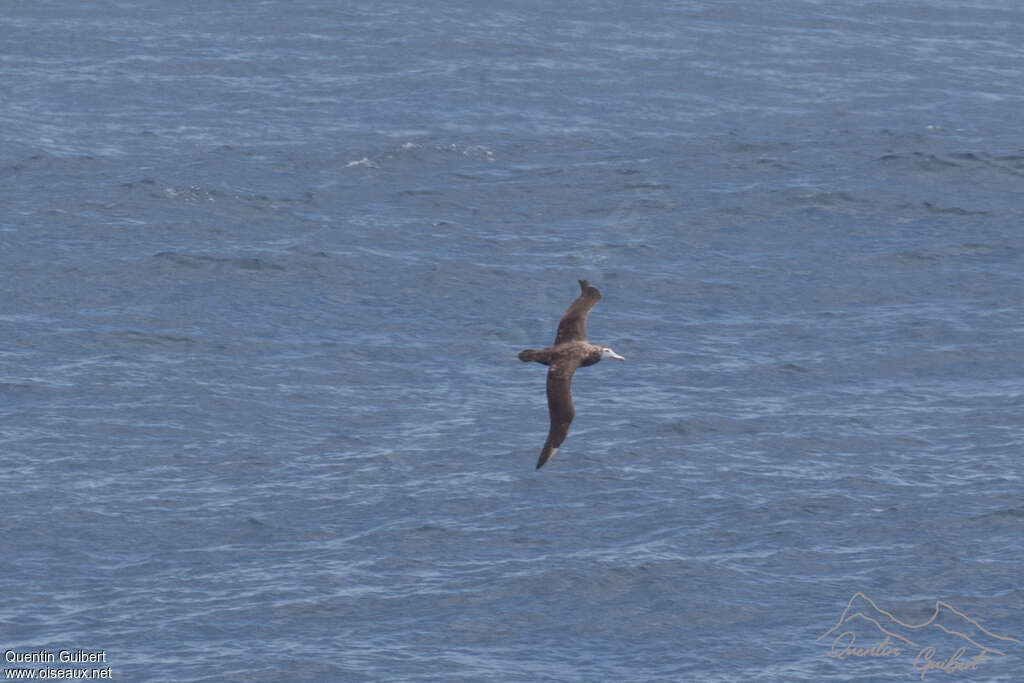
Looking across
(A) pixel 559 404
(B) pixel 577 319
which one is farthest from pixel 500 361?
(A) pixel 559 404

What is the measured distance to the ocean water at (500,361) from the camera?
79.8 metres

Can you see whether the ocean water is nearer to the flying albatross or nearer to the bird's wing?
the flying albatross

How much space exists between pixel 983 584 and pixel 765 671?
12.9 m

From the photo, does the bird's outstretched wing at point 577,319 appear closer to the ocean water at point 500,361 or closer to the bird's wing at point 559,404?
the bird's wing at point 559,404

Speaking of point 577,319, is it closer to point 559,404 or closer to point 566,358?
point 566,358

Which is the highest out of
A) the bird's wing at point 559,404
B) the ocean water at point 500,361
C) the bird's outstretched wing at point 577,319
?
the bird's outstretched wing at point 577,319

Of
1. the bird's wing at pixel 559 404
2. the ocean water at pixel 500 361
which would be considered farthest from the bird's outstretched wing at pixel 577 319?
the ocean water at pixel 500 361

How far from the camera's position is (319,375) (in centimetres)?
9744

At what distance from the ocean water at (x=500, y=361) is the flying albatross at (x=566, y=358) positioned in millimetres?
27416

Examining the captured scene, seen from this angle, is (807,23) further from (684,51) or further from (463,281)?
(463,281)

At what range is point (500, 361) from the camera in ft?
327

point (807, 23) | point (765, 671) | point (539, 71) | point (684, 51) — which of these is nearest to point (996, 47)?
point (807, 23)

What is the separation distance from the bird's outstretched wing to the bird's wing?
99 centimetres

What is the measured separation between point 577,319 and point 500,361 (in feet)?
156
